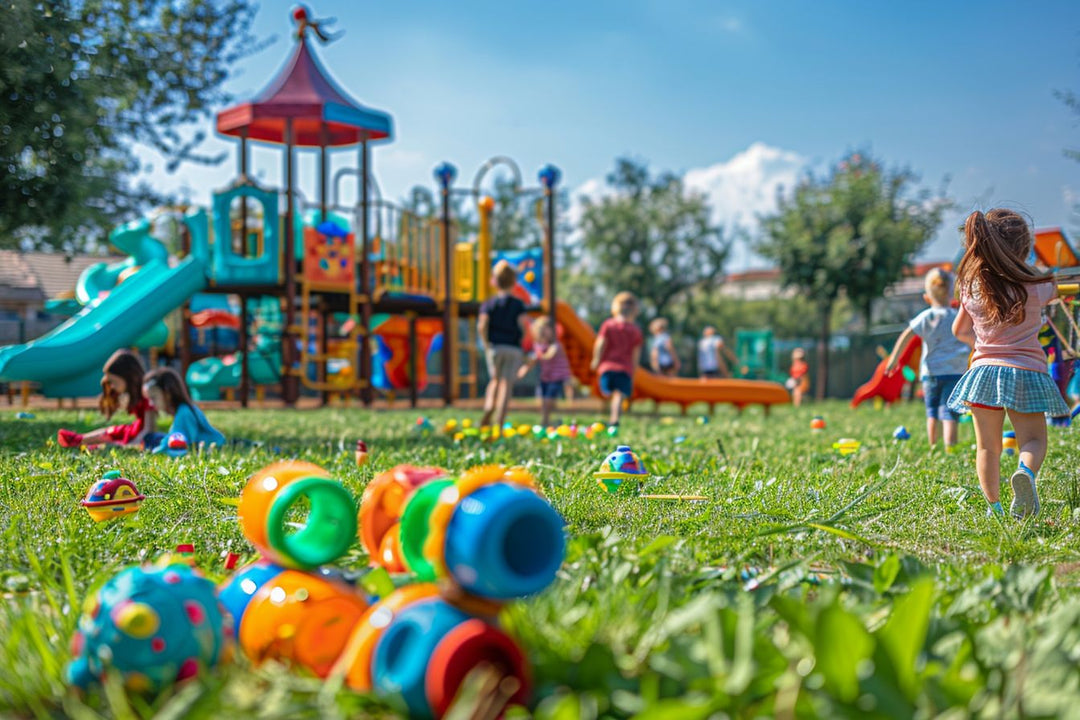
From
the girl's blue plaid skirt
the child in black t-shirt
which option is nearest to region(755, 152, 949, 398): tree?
the child in black t-shirt

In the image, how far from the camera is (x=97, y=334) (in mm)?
11438

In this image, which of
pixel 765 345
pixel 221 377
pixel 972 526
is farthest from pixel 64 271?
pixel 972 526

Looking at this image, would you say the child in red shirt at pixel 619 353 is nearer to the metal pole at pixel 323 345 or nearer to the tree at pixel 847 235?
the metal pole at pixel 323 345

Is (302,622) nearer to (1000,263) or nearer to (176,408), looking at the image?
(1000,263)

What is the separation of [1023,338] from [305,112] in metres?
11.5

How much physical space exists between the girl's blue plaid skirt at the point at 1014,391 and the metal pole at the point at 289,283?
10.2 meters

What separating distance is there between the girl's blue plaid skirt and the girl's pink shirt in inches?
1.5

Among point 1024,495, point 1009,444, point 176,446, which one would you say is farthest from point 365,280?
point 1024,495

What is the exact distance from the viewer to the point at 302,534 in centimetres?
196

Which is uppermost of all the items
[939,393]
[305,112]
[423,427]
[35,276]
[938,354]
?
[305,112]

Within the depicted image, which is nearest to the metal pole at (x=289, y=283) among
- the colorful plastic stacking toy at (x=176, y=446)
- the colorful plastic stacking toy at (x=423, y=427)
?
the colorful plastic stacking toy at (x=423, y=427)

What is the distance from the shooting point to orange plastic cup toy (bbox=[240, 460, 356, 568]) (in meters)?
1.88

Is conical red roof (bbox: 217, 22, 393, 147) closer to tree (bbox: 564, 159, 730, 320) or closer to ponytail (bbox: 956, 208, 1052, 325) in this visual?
ponytail (bbox: 956, 208, 1052, 325)

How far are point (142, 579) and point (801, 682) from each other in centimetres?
117
